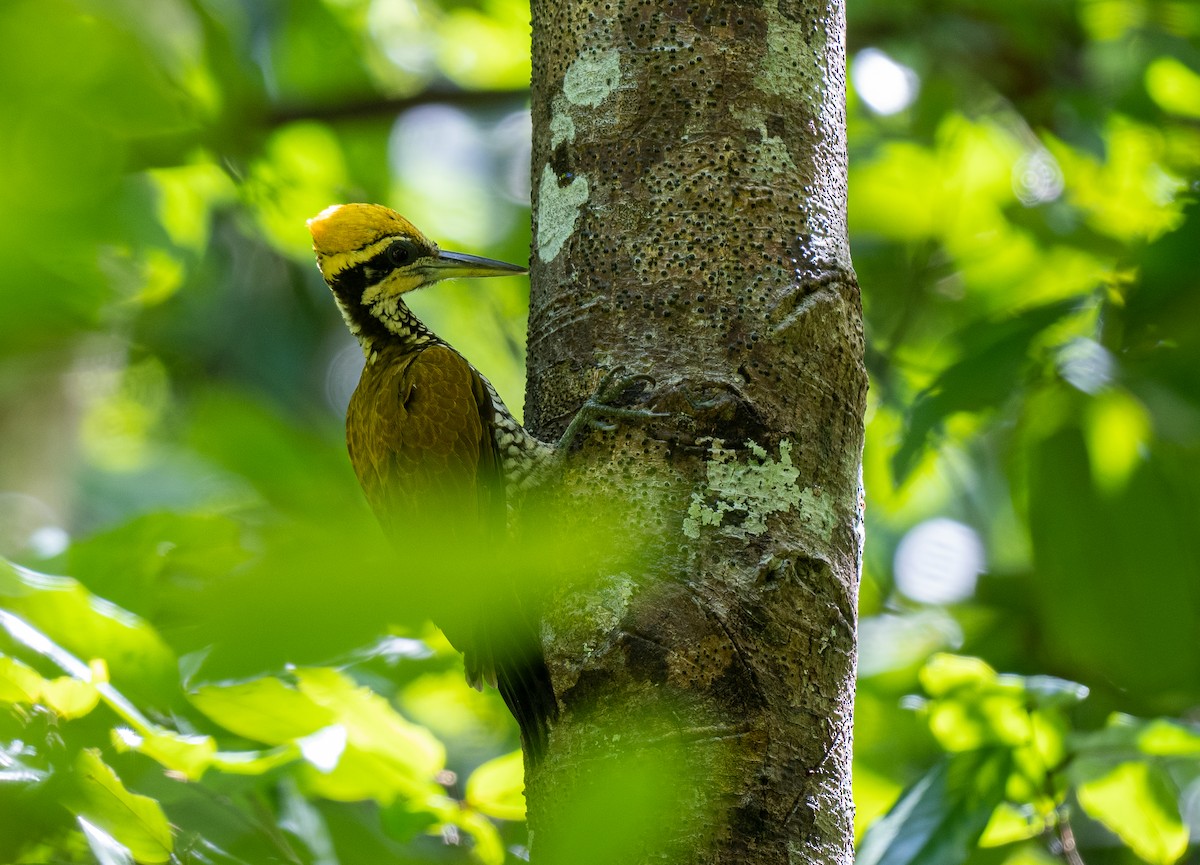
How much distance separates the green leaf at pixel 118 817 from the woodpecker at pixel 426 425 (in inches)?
20.7

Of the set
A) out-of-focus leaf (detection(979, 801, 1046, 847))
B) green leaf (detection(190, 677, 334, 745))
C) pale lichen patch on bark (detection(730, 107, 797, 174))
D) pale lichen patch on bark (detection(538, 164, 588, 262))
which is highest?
pale lichen patch on bark (detection(730, 107, 797, 174))

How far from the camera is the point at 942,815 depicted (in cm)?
220

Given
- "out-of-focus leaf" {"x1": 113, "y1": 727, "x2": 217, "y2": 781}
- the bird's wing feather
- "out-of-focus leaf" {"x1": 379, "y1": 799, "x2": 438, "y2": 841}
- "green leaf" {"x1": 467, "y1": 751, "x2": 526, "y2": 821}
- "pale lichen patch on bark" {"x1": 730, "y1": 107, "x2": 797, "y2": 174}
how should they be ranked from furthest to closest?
the bird's wing feather → "green leaf" {"x1": 467, "y1": 751, "x2": 526, "y2": 821} → "out-of-focus leaf" {"x1": 379, "y1": 799, "x2": 438, "y2": 841} → "pale lichen patch on bark" {"x1": 730, "y1": 107, "x2": 797, "y2": 174} → "out-of-focus leaf" {"x1": 113, "y1": 727, "x2": 217, "y2": 781}

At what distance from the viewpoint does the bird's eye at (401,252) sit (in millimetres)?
3211

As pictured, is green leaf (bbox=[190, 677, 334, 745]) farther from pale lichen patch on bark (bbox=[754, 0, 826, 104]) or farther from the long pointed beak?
the long pointed beak

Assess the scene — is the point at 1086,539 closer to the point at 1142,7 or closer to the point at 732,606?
the point at 732,606

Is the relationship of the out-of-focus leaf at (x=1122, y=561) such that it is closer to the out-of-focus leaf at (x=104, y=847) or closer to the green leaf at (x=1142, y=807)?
the green leaf at (x=1142, y=807)

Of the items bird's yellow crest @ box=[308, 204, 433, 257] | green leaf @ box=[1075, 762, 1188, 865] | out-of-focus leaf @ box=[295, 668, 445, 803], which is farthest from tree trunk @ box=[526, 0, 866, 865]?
bird's yellow crest @ box=[308, 204, 433, 257]

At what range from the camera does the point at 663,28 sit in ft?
6.70

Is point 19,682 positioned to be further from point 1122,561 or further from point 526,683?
point 1122,561

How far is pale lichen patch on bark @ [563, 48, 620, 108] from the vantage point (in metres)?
2.06

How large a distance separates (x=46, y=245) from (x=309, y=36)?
459 cm

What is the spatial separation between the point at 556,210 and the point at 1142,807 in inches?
63.9

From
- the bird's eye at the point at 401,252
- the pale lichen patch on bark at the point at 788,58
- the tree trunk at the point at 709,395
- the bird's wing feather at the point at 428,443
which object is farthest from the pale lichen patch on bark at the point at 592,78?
the bird's eye at the point at 401,252
